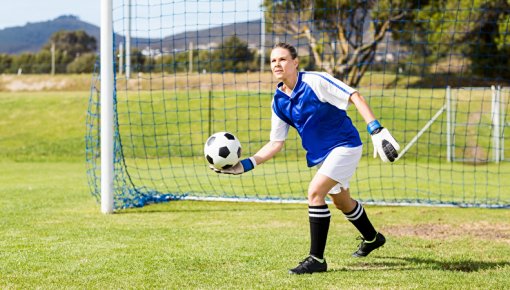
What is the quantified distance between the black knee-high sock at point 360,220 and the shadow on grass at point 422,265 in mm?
275

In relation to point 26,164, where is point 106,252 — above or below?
above

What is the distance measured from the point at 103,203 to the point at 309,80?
457 centimetres

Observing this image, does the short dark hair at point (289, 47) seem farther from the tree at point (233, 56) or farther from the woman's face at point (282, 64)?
the tree at point (233, 56)

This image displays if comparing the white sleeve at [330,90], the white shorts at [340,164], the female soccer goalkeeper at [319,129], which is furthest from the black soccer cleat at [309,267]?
the white sleeve at [330,90]

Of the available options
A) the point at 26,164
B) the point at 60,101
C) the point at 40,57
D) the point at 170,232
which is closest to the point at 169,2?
the point at 170,232

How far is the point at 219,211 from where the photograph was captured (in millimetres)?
9914

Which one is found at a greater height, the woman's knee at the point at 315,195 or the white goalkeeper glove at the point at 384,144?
the white goalkeeper glove at the point at 384,144

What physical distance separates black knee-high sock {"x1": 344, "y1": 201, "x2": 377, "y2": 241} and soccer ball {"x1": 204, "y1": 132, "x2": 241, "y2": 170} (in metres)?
1.15

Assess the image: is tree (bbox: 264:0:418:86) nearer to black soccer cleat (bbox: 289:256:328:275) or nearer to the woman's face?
the woman's face

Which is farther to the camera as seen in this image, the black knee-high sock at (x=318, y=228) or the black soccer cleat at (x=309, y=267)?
the black knee-high sock at (x=318, y=228)

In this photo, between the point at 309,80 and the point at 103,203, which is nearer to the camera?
the point at 309,80

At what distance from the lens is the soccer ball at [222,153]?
20.1 feet

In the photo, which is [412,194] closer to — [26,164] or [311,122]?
[311,122]

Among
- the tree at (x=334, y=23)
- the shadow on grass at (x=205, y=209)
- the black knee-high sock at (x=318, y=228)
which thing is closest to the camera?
the black knee-high sock at (x=318, y=228)
